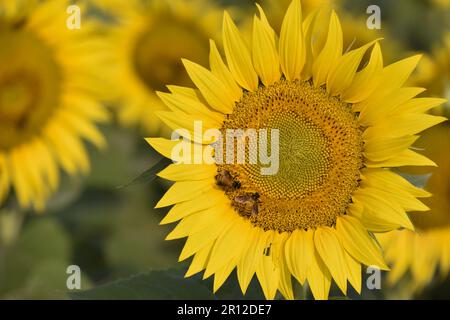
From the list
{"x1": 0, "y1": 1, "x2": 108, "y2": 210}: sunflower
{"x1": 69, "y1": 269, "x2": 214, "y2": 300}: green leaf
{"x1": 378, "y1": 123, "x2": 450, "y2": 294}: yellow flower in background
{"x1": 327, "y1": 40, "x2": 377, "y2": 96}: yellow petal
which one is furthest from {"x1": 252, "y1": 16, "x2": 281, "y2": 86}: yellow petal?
{"x1": 0, "y1": 1, "x2": 108, "y2": 210}: sunflower

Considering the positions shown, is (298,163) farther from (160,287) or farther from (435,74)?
(435,74)

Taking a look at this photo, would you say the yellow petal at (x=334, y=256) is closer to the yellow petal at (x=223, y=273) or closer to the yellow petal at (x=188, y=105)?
the yellow petal at (x=223, y=273)

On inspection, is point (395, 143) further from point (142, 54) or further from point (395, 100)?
point (142, 54)

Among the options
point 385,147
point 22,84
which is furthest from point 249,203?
point 22,84

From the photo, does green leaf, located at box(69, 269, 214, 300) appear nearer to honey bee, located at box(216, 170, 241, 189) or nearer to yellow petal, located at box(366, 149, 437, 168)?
honey bee, located at box(216, 170, 241, 189)

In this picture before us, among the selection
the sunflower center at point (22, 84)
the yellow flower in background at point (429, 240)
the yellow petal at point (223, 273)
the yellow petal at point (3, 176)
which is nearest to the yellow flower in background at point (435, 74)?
the yellow flower in background at point (429, 240)

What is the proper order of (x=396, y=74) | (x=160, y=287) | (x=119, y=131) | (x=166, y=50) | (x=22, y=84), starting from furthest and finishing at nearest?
(x=119, y=131) < (x=166, y=50) < (x=22, y=84) < (x=160, y=287) < (x=396, y=74)
